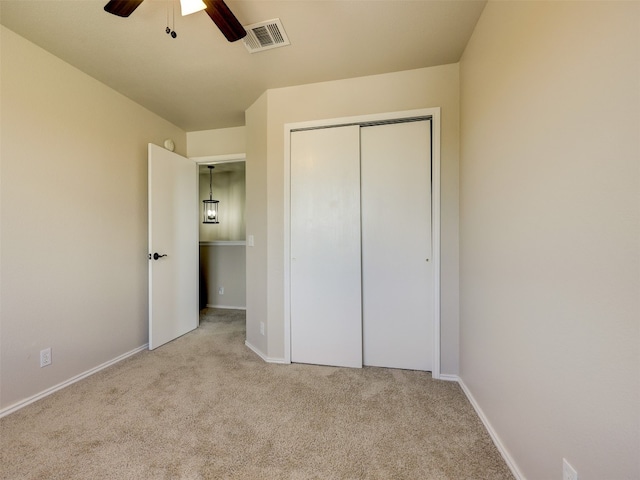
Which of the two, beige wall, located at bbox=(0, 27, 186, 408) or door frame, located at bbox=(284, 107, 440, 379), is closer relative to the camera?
beige wall, located at bbox=(0, 27, 186, 408)

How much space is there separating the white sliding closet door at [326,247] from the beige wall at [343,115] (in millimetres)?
147

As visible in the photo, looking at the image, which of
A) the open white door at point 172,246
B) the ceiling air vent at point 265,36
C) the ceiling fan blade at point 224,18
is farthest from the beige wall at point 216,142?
the ceiling fan blade at point 224,18

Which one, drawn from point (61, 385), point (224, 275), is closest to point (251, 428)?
point (61, 385)

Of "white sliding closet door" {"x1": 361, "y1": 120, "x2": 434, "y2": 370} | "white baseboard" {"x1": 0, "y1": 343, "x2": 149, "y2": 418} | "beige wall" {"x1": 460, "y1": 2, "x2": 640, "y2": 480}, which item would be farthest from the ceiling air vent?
"white baseboard" {"x1": 0, "y1": 343, "x2": 149, "y2": 418}

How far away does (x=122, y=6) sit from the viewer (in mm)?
1278

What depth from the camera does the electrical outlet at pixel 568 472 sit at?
2.85 ft

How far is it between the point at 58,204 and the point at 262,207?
153 cm

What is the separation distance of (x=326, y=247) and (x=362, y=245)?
1.04 feet

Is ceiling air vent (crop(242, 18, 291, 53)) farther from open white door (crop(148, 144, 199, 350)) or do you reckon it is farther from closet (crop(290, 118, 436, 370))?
open white door (crop(148, 144, 199, 350))

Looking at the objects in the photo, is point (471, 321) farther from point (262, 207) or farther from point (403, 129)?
point (262, 207)

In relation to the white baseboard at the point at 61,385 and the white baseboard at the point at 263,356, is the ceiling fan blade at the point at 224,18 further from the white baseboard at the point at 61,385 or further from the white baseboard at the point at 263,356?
the white baseboard at the point at 61,385

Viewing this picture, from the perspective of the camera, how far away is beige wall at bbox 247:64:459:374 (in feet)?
6.79

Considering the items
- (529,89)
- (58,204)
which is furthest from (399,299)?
(58,204)

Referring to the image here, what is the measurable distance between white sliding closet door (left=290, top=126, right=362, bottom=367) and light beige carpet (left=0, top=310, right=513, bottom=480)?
239mm
